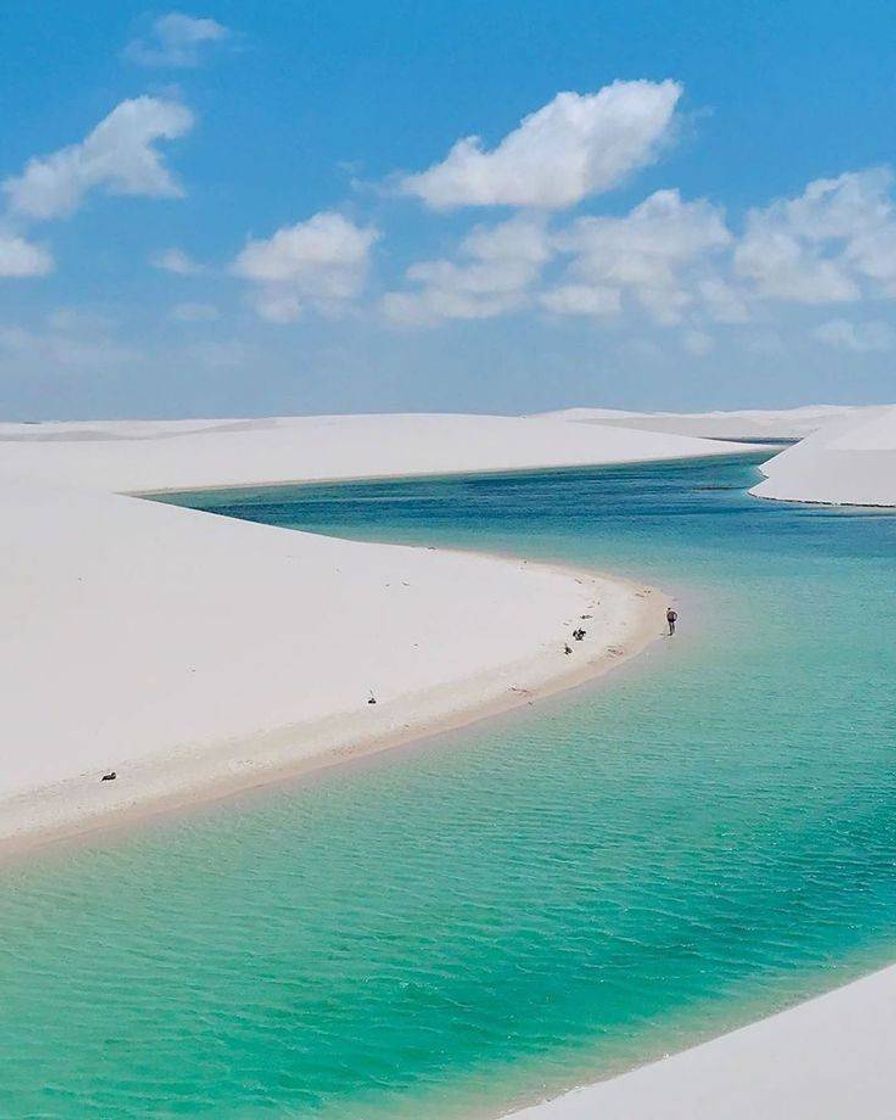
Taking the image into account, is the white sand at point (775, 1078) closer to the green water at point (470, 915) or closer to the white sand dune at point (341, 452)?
the green water at point (470, 915)

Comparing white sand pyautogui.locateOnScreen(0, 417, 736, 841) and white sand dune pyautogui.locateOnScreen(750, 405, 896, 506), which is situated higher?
white sand dune pyautogui.locateOnScreen(750, 405, 896, 506)

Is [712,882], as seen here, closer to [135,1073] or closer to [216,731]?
[135,1073]

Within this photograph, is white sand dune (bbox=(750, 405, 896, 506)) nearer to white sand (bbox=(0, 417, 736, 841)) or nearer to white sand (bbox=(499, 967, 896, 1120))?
white sand (bbox=(0, 417, 736, 841))

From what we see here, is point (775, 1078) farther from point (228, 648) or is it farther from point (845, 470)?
point (845, 470)

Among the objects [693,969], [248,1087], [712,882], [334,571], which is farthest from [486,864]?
[334,571]

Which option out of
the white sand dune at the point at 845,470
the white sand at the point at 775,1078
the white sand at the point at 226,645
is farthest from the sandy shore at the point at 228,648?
the white sand dune at the point at 845,470

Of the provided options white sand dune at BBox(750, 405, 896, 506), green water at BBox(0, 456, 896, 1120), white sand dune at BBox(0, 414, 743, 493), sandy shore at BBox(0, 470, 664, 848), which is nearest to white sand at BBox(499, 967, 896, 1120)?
green water at BBox(0, 456, 896, 1120)
